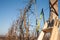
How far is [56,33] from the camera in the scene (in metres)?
2.76

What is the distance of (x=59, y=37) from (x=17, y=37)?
285 inches

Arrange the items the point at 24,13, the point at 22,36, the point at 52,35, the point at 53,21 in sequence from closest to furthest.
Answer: the point at 52,35, the point at 53,21, the point at 24,13, the point at 22,36

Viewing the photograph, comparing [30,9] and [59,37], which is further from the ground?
[30,9]

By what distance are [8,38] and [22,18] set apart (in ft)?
8.35

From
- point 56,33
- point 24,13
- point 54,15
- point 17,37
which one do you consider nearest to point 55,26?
point 56,33

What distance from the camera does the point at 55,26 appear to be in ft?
9.20

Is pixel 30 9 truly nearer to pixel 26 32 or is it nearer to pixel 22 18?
pixel 22 18

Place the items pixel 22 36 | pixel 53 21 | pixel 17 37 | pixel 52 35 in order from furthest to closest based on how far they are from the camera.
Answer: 1. pixel 17 37
2. pixel 22 36
3. pixel 53 21
4. pixel 52 35

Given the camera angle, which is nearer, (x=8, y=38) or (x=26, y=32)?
(x=26, y=32)

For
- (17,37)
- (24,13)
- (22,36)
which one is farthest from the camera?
(17,37)

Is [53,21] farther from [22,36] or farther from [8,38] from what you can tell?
[8,38]

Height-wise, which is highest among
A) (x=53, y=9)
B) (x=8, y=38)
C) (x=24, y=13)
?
(x=24, y=13)

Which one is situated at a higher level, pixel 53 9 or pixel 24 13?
pixel 24 13

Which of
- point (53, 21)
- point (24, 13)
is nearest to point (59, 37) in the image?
point (53, 21)
